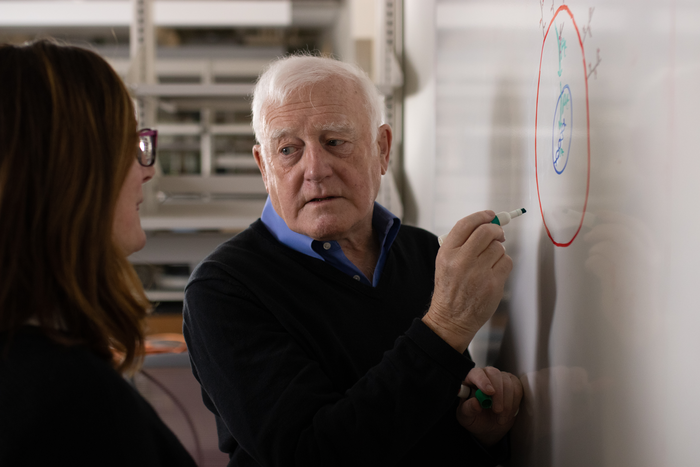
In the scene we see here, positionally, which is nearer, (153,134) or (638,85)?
(638,85)

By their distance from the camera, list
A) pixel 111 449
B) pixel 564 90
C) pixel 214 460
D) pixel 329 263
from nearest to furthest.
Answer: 1. pixel 111 449
2. pixel 564 90
3. pixel 329 263
4. pixel 214 460

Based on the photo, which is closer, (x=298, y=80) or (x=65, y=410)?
(x=65, y=410)

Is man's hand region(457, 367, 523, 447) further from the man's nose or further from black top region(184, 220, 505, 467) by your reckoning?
the man's nose

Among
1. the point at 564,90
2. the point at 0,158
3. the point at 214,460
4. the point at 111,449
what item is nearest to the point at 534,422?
the point at 564,90

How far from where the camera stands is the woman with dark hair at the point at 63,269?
540 millimetres

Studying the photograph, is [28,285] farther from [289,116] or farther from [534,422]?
[534,422]

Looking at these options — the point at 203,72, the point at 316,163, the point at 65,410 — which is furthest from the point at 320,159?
the point at 203,72

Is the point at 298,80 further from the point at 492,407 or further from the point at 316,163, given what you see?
the point at 492,407

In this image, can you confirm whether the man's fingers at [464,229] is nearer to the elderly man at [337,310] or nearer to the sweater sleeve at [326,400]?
the elderly man at [337,310]

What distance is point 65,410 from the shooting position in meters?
0.54

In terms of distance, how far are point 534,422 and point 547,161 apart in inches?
16.4

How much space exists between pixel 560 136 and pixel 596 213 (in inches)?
5.9

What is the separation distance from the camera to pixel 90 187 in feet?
1.98

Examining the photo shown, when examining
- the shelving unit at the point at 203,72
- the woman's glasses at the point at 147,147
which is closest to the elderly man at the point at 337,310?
the woman's glasses at the point at 147,147
